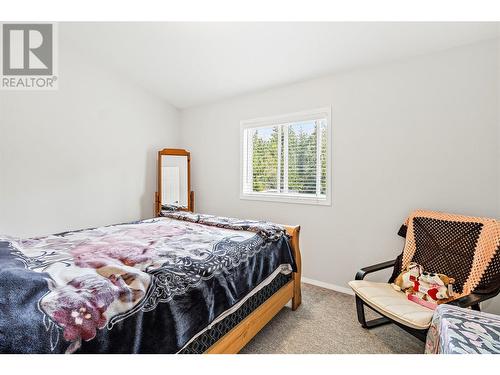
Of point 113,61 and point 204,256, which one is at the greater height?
point 113,61

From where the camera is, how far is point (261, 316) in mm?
1787

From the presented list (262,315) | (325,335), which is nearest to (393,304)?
(325,335)

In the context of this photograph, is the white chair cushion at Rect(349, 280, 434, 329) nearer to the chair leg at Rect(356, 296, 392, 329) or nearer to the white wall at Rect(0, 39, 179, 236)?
the chair leg at Rect(356, 296, 392, 329)

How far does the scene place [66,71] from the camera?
2.81 metres

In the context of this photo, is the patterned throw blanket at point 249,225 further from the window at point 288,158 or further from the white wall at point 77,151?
the white wall at point 77,151

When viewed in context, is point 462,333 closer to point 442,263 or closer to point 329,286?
point 442,263

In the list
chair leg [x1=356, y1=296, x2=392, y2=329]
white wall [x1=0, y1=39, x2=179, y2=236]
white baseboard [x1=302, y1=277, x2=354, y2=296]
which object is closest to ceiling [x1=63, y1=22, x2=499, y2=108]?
white wall [x1=0, y1=39, x2=179, y2=236]

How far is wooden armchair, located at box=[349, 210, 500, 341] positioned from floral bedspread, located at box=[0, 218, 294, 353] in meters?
0.84

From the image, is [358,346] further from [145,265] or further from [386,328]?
[145,265]

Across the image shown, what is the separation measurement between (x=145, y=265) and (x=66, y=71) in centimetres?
275

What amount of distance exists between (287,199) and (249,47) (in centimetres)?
173

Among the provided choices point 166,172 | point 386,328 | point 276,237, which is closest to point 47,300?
point 276,237

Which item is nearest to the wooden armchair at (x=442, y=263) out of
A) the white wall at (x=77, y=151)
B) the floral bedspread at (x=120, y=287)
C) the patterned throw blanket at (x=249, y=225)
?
the patterned throw blanket at (x=249, y=225)

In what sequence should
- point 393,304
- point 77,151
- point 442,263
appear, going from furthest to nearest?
point 77,151 → point 442,263 → point 393,304
